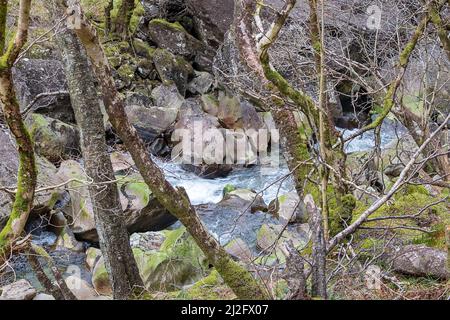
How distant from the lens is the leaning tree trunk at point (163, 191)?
341 cm

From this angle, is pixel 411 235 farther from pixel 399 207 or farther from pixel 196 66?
pixel 196 66

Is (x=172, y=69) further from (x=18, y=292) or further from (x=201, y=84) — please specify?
(x=18, y=292)

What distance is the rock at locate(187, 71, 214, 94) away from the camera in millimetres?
14447

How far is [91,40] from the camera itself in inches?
133

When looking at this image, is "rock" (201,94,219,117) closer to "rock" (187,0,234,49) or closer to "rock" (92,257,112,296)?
"rock" (187,0,234,49)

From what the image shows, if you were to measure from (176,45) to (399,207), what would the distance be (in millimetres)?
11107

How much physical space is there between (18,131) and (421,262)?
10.7 feet

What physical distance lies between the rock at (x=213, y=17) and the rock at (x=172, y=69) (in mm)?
1316

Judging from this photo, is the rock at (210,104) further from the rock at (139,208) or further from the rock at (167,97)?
the rock at (139,208)

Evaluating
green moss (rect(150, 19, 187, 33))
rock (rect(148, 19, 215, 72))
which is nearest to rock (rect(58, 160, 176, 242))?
rock (rect(148, 19, 215, 72))

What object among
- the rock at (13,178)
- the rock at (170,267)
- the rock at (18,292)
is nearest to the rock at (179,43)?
the rock at (13,178)

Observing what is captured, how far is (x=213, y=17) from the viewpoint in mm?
14359

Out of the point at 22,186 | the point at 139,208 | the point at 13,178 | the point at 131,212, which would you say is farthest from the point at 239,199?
the point at 22,186
